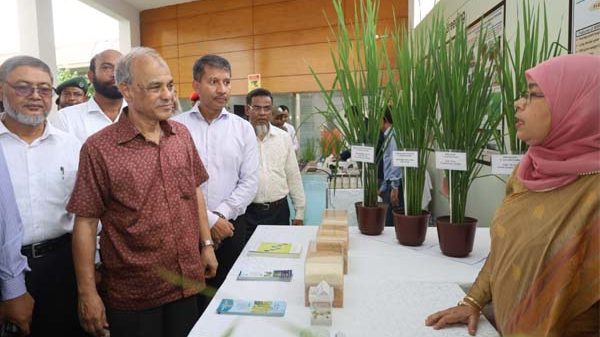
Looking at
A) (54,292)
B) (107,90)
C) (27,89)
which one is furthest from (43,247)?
(107,90)

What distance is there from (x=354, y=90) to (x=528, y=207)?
83cm

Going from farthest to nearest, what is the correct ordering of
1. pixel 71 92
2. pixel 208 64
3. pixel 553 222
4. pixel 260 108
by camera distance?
pixel 71 92 < pixel 260 108 < pixel 208 64 < pixel 553 222

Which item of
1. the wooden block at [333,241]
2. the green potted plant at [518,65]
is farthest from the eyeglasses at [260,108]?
the green potted plant at [518,65]

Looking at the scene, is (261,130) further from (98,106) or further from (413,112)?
(413,112)

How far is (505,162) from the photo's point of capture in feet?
4.66

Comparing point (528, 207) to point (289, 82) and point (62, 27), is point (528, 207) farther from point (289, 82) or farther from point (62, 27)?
point (62, 27)

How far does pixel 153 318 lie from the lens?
1.48 metres

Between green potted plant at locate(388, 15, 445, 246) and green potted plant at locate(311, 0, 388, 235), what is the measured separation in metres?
0.07

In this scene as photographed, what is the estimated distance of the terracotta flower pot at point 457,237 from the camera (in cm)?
147

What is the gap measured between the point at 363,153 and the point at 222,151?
871mm

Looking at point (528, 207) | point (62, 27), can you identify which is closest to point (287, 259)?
point (528, 207)

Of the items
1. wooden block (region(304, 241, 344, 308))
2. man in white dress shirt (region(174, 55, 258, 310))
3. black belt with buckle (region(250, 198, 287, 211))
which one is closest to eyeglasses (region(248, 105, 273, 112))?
man in white dress shirt (region(174, 55, 258, 310))

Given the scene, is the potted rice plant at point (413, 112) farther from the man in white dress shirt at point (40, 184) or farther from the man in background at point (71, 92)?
the man in background at point (71, 92)

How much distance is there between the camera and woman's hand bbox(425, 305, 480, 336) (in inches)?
40.5
